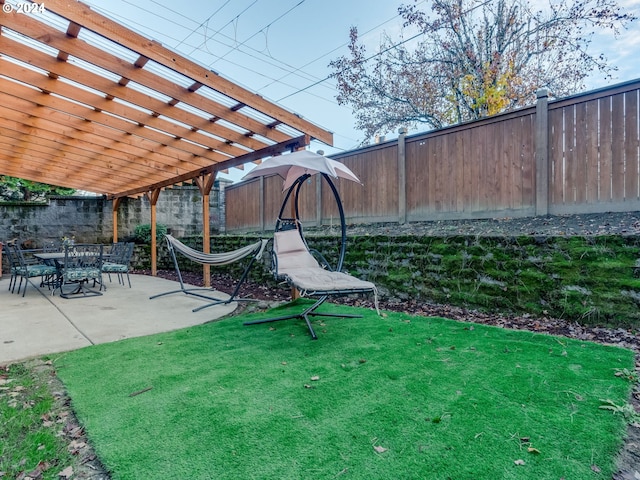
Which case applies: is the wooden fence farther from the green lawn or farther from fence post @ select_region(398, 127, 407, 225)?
the green lawn

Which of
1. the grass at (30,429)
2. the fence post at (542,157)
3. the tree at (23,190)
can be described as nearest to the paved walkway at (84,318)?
the grass at (30,429)

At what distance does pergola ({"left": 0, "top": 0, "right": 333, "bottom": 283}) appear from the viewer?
3.23 m

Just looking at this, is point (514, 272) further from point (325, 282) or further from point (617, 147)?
point (325, 282)

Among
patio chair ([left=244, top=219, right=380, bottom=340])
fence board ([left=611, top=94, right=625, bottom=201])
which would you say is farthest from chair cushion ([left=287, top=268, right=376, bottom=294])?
fence board ([left=611, top=94, right=625, bottom=201])

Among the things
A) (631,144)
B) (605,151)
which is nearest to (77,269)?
(605,151)

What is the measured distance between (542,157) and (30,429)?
16.4 feet

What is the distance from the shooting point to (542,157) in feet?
13.1

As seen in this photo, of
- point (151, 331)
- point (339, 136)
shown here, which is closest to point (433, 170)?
point (151, 331)

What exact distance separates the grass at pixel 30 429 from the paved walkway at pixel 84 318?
2.01 feet

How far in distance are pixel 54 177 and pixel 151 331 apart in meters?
8.08

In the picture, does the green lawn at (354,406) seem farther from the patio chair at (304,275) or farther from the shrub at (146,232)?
the shrub at (146,232)

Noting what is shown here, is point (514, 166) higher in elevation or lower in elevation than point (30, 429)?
higher

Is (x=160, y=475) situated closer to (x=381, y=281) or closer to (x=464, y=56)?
(x=381, y=281)

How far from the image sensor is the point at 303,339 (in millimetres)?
3199
